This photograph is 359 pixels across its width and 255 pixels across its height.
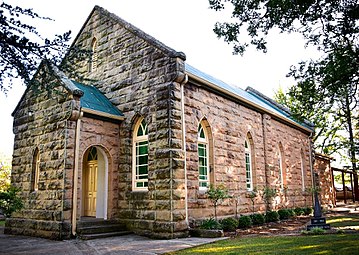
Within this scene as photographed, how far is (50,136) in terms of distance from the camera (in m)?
11.5

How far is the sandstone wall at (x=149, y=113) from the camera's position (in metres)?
10.1

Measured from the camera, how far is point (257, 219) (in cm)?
1352

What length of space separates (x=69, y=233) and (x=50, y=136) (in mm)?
3432

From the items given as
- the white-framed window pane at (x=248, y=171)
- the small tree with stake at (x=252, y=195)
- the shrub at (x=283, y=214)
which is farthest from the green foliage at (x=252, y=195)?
the shrub at (x=283, y=214)

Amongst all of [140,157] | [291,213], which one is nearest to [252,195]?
[291,213]

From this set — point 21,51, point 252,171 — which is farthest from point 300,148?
point 21,51

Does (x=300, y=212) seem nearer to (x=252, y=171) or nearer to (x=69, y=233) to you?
(x=252, y=171)

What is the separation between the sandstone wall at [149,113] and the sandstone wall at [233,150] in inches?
34.8

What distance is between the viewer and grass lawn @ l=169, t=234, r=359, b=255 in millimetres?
6780

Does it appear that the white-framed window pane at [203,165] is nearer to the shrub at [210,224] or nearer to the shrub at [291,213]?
the shrub at [210,224]

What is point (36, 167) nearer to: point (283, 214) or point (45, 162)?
point (45, 162)

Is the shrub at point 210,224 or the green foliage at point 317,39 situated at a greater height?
the green foliage at point 317,39

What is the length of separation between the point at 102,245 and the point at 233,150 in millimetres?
6615

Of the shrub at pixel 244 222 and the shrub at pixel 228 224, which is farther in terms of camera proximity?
the shrub at pixel 244 222
